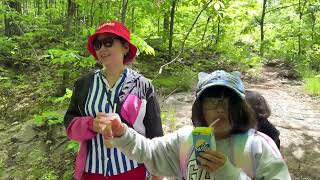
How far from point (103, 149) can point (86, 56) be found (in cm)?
319

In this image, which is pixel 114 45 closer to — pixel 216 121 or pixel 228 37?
pixel 216 121

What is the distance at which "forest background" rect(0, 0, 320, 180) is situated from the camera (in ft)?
17.1

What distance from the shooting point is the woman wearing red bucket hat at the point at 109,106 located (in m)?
2.47

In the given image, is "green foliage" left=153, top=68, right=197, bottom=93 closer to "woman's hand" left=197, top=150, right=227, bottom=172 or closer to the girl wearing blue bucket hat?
the girl wearing blue bucket hat

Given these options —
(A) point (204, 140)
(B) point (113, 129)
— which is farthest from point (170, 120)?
(A) point (204, 140)

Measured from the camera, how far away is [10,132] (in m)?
6.31

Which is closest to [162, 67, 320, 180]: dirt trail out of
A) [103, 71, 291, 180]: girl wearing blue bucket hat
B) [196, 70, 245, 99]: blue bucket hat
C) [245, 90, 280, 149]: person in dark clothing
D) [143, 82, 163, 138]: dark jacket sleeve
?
[245, 90, 280, 149]: person in dark clothing

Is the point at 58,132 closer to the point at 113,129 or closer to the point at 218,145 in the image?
the point at 113,129

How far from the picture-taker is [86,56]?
546 cm

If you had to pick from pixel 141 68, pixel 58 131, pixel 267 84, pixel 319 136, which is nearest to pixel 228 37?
pixel 267 84

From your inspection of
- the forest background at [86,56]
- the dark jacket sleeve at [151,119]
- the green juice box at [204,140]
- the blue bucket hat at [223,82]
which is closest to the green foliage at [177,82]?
the forest background at [86,56]

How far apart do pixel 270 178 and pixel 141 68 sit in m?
7.67

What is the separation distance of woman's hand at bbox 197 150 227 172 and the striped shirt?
3.78 feet

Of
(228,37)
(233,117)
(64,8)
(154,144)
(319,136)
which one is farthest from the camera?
(64,8)
